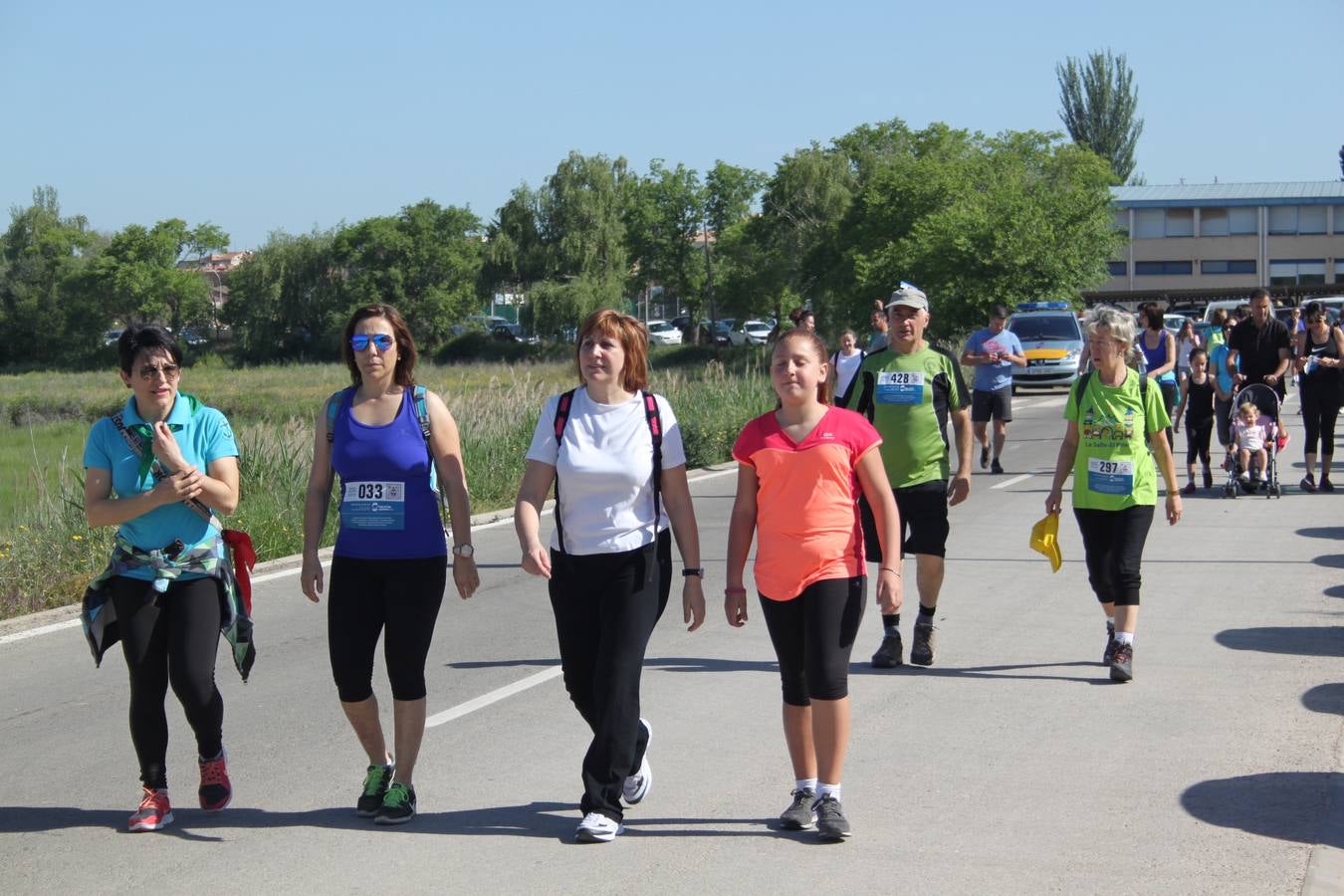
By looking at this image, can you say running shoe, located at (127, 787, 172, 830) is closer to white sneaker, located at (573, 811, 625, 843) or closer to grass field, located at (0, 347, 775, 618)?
white sneaker, located at (573, 811, 625, 843)

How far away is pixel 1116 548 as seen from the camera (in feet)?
24.6

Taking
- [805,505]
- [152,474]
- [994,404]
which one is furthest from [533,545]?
[994,404]

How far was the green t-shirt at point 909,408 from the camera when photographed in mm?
7660

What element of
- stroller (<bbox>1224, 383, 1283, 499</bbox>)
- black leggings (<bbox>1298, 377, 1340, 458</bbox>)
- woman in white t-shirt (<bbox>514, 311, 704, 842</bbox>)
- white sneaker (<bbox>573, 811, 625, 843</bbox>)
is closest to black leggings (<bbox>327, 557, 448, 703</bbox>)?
woman in white t-shirt (<bbox>514, 311, 704, 842</bbox>)

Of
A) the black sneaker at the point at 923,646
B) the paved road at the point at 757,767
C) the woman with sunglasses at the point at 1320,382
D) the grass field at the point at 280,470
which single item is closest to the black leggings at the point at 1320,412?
the woman with sunglasses at the point at 1320,382

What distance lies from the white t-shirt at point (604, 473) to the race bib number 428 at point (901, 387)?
8.67ft

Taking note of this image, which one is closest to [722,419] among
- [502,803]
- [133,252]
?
[502,803]

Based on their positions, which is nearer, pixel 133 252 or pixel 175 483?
pixel 175 483

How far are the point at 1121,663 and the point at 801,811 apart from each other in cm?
280

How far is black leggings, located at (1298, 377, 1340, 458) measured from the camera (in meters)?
14.6

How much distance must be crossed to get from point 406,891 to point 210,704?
4.03 feet

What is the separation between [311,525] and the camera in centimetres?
561

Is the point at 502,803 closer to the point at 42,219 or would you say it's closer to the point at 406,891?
the point at 406,891

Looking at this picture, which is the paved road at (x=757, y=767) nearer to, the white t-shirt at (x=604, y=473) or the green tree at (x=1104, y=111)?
the white t-shirt at (x=604, y=473)
